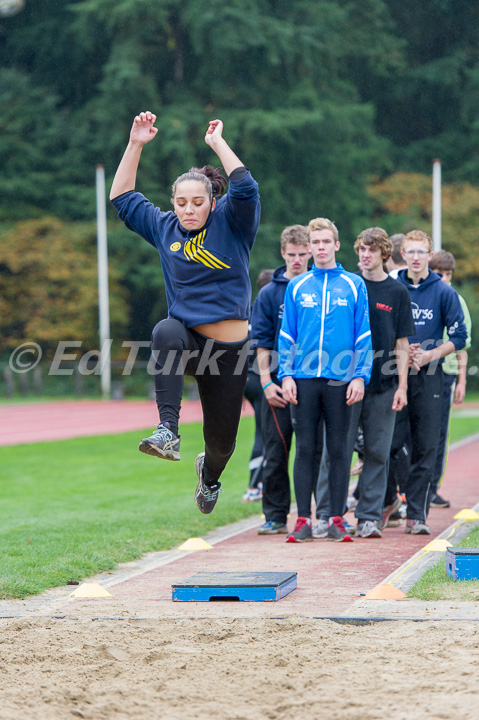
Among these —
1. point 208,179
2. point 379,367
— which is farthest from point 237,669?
point 379,367

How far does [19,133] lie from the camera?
40.6 meters

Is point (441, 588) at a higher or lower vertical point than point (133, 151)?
lower

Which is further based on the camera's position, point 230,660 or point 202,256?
point 202,256

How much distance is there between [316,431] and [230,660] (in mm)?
3432

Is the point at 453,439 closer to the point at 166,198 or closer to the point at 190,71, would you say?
the point at 166,198

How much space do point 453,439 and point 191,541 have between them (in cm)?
1107

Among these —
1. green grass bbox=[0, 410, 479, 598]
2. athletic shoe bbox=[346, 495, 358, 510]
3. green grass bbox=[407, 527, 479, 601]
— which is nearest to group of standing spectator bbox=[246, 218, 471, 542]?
athletic shoe bbox=[346, 495, 358, 510]

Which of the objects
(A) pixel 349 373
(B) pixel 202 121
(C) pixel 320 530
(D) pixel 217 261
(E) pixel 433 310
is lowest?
(C) pixel 320 530

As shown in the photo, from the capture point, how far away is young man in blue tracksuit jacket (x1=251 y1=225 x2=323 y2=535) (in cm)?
812

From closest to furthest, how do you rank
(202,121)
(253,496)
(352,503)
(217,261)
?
(217,261)
(352,503)
(253,496)
(202,121)

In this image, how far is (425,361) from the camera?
25.9ft

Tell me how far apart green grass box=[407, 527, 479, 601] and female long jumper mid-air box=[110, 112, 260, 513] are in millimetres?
1406

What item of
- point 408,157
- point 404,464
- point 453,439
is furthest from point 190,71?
point 404,464

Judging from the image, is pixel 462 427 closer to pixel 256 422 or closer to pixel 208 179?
pixel 256 422
